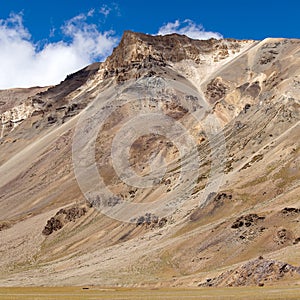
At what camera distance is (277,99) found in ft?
366

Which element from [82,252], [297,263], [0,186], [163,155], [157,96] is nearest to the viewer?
[297,263]

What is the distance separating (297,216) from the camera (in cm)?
6297

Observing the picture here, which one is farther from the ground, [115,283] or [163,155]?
[163,155]

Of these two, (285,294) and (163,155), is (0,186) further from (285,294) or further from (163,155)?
(285,294)

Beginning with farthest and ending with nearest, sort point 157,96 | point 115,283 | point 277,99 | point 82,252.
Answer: point 157,96
point 277,99
point 82,252
point 115,283

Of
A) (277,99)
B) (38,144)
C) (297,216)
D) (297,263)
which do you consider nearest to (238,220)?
(297,216)

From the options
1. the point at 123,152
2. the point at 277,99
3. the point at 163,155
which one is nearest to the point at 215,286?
the point at 277,99

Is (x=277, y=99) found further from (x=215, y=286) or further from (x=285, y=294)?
(x=285, y=294)

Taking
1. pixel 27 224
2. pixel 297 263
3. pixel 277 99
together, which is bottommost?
pixel 297 263

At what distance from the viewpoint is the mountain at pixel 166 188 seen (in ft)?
203

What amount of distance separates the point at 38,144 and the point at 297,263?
6119 inches

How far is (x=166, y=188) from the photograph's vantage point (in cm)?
10038

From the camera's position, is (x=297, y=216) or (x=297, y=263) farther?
(x=297, y=216)

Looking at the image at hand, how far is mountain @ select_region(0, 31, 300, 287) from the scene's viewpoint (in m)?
61.9
